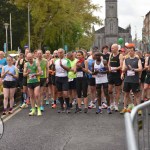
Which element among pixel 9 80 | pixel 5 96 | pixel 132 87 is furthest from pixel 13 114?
pixel 132 87

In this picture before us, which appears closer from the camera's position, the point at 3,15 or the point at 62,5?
the point at 62,5

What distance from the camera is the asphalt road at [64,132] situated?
8.68 metres

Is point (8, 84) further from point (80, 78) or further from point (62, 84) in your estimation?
Answer: point (80, 78)

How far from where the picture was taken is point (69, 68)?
1394cm

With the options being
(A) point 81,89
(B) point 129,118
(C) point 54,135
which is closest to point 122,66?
(A) point 81,89

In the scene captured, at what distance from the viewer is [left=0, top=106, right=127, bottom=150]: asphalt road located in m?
8.68

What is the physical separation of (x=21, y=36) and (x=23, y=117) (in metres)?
55.5

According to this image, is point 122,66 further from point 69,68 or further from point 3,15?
point 3,15

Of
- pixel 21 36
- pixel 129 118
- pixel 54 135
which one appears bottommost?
pixel 54 135

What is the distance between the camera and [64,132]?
10.2m

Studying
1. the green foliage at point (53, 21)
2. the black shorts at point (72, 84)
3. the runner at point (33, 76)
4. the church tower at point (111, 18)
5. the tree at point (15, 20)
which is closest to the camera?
the runner at point (33, 76)

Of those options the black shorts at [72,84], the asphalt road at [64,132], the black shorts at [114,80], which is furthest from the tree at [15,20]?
the asphalt road at [64,132]

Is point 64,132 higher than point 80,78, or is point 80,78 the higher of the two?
point 80,78

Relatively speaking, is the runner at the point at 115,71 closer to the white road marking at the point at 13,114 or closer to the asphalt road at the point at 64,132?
the asphalt road at the point at 64,132
